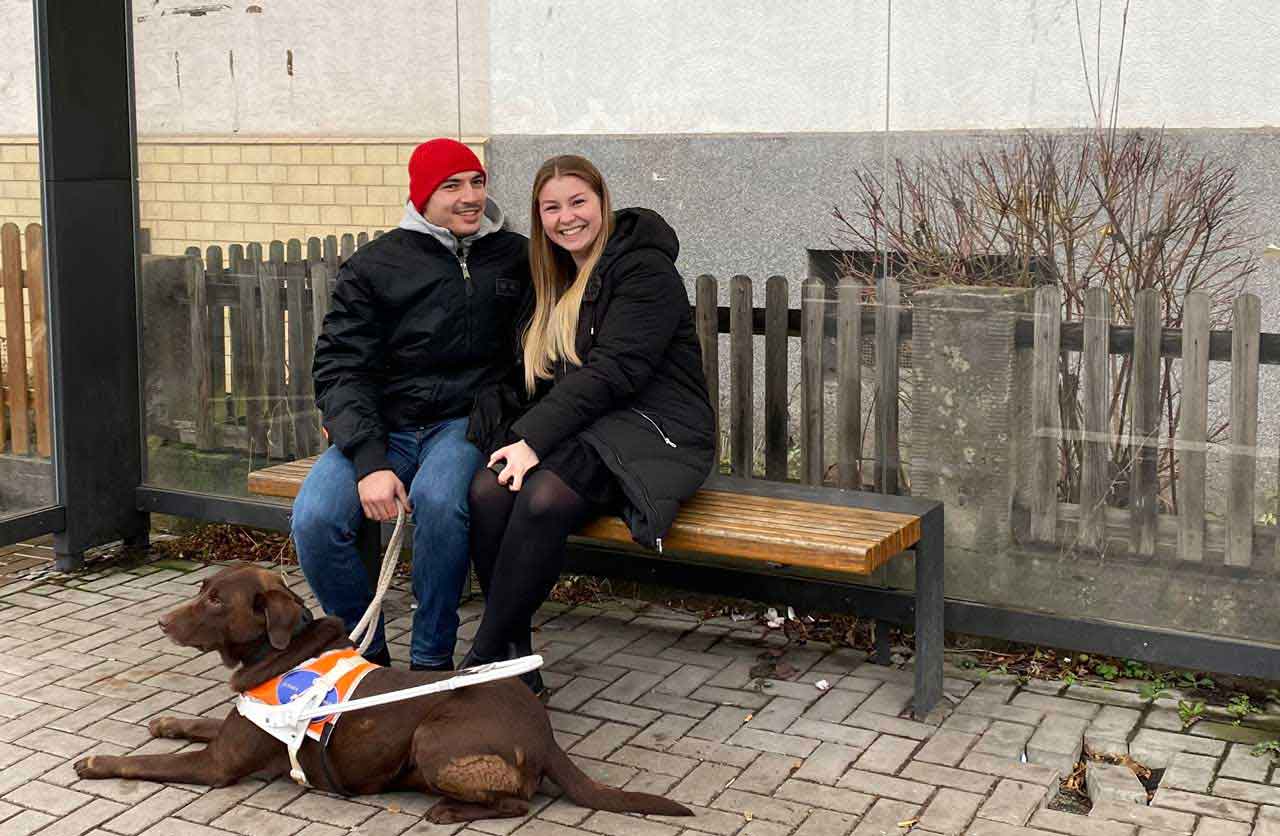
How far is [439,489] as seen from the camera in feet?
16.0

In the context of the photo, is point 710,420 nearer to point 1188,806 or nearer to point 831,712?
point 831,712

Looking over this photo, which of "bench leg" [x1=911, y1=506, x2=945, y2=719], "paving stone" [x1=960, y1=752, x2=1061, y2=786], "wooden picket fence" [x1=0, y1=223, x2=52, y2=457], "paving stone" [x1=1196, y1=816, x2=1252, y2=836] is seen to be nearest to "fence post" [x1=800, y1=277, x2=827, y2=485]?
"bench leg" [x1=911, y1=506, x2=945, y2=719]

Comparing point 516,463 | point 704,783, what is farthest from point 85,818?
point 704,783

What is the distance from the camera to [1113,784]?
441 centimetres

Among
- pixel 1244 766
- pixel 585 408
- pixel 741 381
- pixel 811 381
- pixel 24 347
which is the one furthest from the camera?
pixel 24 347

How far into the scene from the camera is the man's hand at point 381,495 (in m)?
4.95

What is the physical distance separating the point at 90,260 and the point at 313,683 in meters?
3.17

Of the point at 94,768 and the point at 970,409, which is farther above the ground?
the point at 970,409

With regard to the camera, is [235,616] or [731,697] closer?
[235,616]

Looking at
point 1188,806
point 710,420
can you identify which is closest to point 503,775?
→ point 710,420

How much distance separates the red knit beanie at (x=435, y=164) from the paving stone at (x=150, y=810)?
1.99 metres

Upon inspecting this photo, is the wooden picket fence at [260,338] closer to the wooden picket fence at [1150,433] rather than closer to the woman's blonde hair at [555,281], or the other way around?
the woman's blonde hair at [555,281]

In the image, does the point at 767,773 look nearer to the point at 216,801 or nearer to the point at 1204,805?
the point at 1204,805

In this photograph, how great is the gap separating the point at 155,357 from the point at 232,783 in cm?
→ 301
